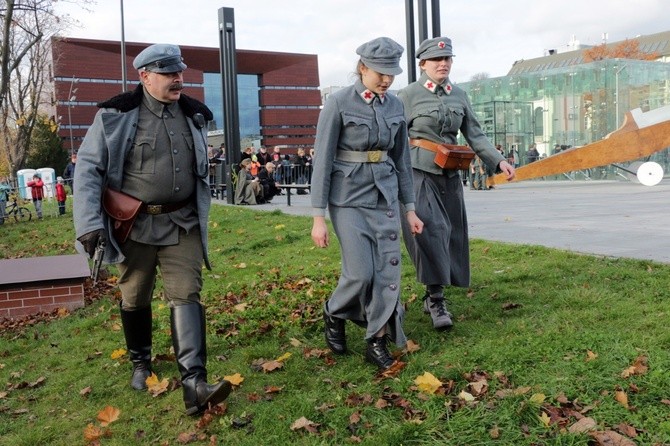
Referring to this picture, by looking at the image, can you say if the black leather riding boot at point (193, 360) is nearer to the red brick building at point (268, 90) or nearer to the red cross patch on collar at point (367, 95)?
the red cross patch on collar at point (367, 95)

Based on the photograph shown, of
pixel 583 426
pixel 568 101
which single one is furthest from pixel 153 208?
pixel 568 101

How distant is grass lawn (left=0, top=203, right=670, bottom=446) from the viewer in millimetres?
3576

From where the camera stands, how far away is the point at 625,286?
564 centimetres

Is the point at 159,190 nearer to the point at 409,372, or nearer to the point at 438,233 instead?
the point at 409,372

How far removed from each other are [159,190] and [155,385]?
1277 millimetres

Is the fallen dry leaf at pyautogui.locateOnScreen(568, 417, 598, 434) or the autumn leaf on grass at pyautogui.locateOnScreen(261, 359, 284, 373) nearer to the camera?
the fallen dry leaf at pyautogui.locateOnScreen(568, 417, 598, 434)

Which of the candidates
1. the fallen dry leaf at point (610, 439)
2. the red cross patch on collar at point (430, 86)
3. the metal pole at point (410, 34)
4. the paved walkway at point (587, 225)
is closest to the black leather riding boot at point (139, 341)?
the red cross patch on collar at point (430, 86)

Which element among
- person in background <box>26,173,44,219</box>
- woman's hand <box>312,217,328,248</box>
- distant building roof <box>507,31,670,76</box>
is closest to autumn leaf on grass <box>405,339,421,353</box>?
woman's hand <box>312,217,328,248</box>

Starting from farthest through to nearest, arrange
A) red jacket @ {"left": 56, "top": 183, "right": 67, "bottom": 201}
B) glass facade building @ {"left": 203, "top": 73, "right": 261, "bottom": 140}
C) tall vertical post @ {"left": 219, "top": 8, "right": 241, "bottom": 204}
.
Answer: glass facade building @ {"left": 203, "top": 73, "right": 261, "bottom": 140}, red jacket @ {"left": 56, "top": 183, "right": 67, "bottom": 201}, tall vertical post @ {"left": 219, "top": 8, "right": 241, "bottom": 204}

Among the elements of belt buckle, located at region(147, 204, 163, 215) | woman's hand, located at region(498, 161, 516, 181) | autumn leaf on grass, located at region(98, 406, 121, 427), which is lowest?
autumn leaf on grass, located at region(98, 406, 121, 427)

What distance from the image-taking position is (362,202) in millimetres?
4461

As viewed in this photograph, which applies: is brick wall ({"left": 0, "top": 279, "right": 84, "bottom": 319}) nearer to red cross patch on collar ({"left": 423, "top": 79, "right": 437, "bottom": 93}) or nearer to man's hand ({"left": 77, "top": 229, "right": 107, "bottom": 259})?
man's hand ({"left": 77, "top": 229, "right": 107, "bottom": 259})

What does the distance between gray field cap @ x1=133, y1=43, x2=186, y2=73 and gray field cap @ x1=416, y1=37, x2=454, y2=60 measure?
5.98 ft


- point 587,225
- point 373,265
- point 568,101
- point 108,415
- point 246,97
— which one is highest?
point 246,97
